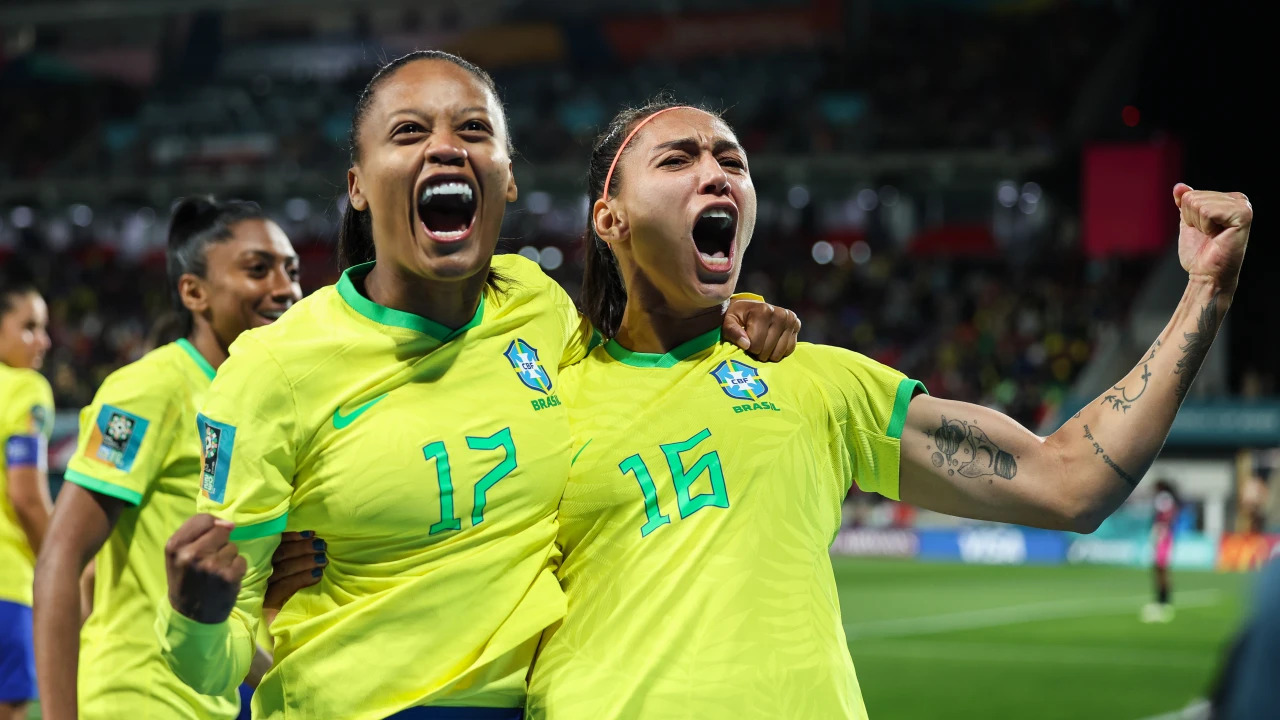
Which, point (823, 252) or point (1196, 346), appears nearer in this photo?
point (1196, 346)

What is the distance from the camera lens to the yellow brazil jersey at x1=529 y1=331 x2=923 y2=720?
102 inches

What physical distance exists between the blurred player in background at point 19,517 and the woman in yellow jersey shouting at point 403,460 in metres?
3.50

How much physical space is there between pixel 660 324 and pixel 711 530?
54cm

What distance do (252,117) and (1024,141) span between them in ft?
68.9

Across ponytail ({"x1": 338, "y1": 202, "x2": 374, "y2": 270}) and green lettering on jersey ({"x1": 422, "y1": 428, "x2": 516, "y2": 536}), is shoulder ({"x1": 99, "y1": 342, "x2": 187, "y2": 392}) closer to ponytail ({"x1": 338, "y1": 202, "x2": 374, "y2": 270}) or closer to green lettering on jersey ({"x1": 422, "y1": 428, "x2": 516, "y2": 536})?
ponytail ({"x1": 338, "y1": 202, "x2": 374, "y2": 270})

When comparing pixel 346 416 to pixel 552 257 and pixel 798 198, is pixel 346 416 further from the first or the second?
pixel 552 257

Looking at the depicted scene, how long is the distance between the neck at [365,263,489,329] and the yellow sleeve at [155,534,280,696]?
52 centimetres

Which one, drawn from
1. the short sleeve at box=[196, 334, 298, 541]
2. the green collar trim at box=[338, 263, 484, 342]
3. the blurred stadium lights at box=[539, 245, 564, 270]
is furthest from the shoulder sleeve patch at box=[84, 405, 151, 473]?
the blurred stadium lights at box=[539, 245, 564, 270]

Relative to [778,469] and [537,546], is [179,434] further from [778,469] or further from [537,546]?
[778,469]

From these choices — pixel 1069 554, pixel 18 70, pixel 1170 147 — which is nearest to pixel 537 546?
pixel 1069 554

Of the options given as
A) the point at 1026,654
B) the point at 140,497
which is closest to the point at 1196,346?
the point at 140,497

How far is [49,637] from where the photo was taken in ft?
11.2

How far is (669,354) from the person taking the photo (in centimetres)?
296

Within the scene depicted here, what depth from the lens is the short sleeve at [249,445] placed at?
2.40 metres
